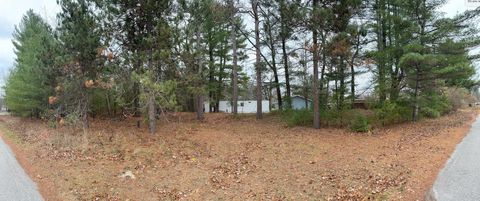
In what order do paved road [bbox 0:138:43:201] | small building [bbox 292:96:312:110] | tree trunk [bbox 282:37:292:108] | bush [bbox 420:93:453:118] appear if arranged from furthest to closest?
1. tree trunk [bbox 282:37:292:108]
2. small building [bbox 292:96:312:110]
3. bush [bbox 420:93:453:118]
4. paved road [bbox 0:138:43:201]

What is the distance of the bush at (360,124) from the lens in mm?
12828

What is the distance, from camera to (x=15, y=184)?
7.43 metres

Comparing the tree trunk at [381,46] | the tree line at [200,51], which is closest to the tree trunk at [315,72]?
the tree line at [200,51]

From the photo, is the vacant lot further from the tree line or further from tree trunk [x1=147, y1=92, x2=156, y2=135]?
the tree line

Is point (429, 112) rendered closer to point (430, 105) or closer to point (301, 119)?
point (430, 105)

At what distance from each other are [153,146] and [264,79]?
1231 cm

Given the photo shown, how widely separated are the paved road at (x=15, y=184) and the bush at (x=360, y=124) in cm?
1111

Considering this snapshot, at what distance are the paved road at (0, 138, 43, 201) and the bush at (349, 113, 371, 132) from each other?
36.5 feet

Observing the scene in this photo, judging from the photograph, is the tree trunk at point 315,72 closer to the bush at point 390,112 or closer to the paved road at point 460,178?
the bush at point 390,112

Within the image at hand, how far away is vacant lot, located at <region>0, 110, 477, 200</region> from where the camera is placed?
6.61 m

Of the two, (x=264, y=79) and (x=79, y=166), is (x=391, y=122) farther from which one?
(x=79, y=166)

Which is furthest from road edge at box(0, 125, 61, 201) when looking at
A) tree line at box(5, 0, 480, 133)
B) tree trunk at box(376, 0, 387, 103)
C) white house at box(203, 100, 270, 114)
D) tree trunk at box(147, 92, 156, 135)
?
white house at box(203, 100, 270, 114)

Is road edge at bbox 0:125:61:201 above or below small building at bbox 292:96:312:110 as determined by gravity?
below

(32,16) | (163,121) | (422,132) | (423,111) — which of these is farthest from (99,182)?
(32,16)
